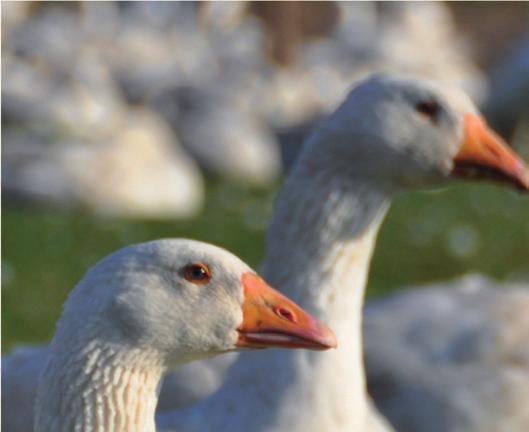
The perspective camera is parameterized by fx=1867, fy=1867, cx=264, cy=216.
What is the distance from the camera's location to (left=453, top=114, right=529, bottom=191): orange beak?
18.9ft

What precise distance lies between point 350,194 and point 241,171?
474 inches

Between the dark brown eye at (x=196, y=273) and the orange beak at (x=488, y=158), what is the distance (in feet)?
5.21

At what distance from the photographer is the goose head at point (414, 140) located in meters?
5.79

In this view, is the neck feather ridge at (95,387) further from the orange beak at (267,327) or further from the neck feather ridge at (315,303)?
the neck feather ridge at (315,303)

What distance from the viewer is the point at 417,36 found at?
27.4 metres

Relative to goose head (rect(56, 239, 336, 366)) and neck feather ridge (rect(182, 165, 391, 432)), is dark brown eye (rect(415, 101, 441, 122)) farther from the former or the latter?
goose head (rect(56, 239, 336, 366))

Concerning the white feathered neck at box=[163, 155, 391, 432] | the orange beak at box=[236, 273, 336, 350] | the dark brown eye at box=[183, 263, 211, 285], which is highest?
the dark brown eye at box=[183, 263, 211, 285]

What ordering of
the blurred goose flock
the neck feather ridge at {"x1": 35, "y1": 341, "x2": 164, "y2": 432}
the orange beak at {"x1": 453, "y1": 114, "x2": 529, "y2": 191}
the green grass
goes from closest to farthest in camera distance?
the neck feather ridge at {"x1": 35, "y1": 341, "x2": 164, "y2": 432}
the orange beak at {"x1": 453, "y1": 114, "x2": 529, "y2": 191}
the blurred goose flock
the green grass

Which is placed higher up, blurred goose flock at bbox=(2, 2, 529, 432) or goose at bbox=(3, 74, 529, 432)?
goose at bbox=(3, 74, 529, 432)

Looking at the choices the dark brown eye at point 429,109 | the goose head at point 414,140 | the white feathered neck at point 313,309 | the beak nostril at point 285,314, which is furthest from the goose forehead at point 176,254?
the dark brown eye at point 429,109

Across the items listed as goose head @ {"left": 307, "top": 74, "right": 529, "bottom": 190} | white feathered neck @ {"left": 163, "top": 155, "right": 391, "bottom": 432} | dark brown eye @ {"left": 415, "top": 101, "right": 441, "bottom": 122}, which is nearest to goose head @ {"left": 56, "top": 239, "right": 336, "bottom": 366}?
white feathered neck @ {"left": 163, "top": 155, "right": 391, "bottom": 432}

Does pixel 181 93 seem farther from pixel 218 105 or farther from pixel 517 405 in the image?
pixel 517 405

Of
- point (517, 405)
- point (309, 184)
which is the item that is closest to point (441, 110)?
point (309, 184)

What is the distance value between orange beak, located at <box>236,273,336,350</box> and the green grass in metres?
5.23
